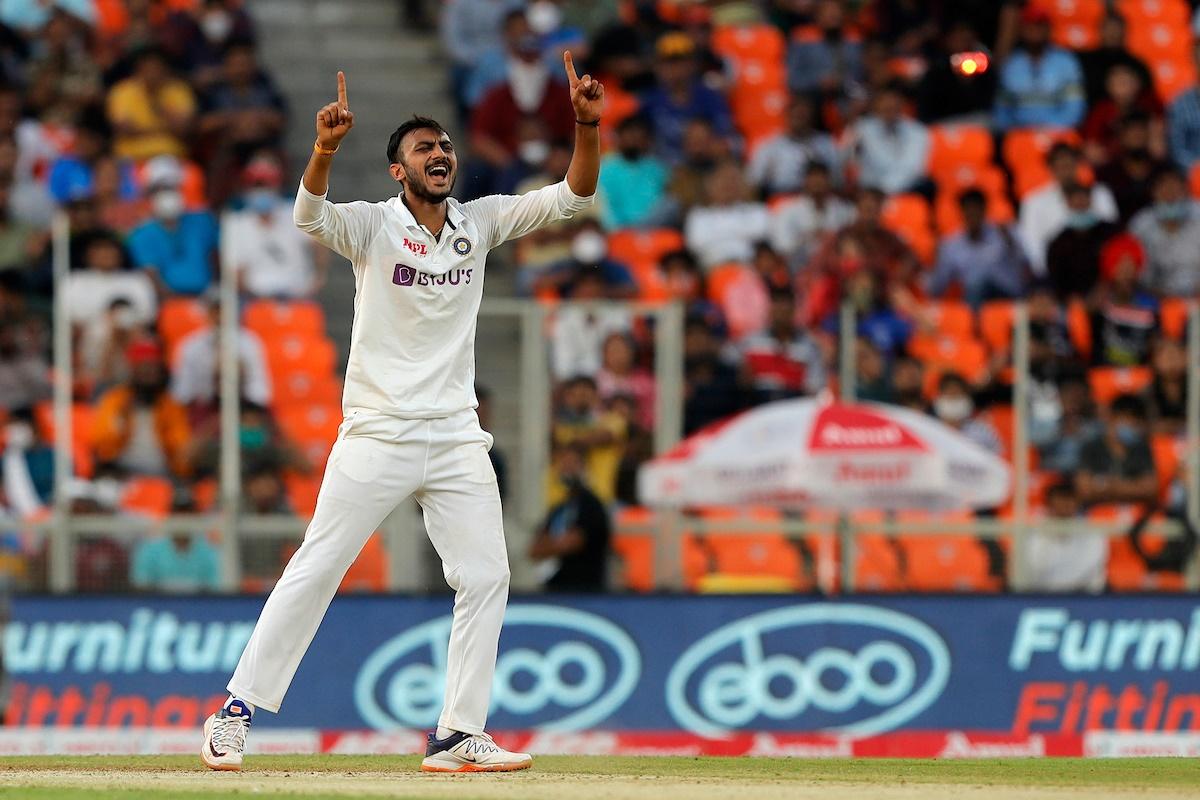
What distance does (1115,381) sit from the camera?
1437cm

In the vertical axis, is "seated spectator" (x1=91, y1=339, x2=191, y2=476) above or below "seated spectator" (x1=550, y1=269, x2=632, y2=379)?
below

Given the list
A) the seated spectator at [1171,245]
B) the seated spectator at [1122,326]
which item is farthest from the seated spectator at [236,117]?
the seated spectator at [1171,245]

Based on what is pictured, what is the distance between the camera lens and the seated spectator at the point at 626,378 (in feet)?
43.5

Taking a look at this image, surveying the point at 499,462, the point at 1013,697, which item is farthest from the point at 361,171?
the point at 1013,697

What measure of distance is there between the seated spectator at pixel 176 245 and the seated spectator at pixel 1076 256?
5.81 metres

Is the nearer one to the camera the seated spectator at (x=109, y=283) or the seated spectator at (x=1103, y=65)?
the seated spectator at (x=109, y=283)

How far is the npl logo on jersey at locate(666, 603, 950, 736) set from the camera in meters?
13.2

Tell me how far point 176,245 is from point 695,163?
3938 millimetres

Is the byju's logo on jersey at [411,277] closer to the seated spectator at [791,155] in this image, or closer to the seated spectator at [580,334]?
the seated spectator at [580,334]

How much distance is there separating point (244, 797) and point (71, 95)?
1082 cm

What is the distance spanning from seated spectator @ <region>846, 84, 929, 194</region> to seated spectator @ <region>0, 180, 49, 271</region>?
19.3ft

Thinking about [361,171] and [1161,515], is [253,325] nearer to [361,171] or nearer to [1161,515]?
[361,171]

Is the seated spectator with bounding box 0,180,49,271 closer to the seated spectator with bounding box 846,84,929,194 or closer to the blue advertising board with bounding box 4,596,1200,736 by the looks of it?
the blue advertising board with bounding box 4,596,1200,736

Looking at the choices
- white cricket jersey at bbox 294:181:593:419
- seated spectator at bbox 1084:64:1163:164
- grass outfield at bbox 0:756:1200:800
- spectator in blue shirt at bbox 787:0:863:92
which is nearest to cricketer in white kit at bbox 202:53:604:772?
white cricket jersey at bbox 294:181:593:419
